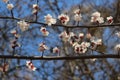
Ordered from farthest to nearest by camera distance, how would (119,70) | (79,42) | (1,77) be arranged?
(119,70) < (1,77) < (79,42)

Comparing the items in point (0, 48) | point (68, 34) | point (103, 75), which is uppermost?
Result: point (68, 34)

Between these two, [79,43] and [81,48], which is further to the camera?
[79,43]

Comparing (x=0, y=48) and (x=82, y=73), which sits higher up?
(x=0, y=48)

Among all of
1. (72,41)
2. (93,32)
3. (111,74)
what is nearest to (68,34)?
(72,41)

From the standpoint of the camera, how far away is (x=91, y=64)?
9727mm

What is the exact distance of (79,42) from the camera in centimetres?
586

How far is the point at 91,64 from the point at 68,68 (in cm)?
68

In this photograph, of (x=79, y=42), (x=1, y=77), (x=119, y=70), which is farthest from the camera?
(x=119, y=70)

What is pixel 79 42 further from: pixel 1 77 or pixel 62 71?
pixel 62 71

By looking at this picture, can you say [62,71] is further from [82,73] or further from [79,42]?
[79,42]

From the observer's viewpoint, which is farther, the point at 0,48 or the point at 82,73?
the point at 82,73

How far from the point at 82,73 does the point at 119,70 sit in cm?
98

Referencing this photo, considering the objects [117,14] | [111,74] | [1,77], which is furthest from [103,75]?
[1,77]

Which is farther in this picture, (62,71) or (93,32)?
(62,71)
